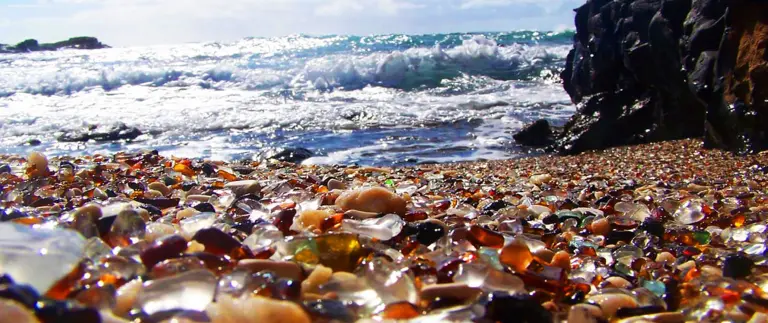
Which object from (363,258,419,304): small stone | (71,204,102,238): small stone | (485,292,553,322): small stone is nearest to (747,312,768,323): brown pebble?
(485,292,553,322): small stone

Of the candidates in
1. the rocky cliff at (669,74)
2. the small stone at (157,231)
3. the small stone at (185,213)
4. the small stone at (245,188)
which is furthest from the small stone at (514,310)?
the rocky cliff at (669,74)

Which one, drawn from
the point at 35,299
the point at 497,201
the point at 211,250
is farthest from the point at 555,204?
the point at 35,299

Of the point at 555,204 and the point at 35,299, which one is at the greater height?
the point at 35,299

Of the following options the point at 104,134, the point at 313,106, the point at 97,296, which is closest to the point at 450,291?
the point at 97,296

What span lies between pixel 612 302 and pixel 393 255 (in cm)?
49

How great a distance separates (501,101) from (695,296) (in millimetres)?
11523

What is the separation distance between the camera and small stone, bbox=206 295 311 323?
80 centimetres

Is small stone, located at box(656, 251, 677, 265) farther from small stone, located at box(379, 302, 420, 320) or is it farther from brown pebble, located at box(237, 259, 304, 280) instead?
brown pebble, located at box(237, 259, 304, 280)

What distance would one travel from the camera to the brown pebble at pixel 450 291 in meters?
1.04

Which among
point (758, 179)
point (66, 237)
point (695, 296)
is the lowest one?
point (758, 179)

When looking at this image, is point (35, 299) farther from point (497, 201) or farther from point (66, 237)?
point (497, 201)

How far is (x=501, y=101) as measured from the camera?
12430 millimetres

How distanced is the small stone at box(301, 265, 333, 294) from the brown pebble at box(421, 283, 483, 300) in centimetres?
19

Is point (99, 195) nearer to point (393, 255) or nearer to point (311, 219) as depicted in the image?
point (311, 219)
